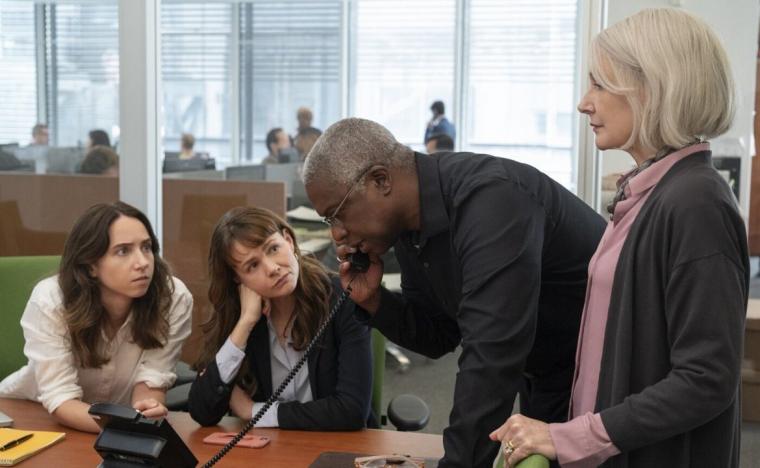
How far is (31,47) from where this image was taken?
4.36 meters

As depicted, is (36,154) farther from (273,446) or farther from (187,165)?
(273,446)

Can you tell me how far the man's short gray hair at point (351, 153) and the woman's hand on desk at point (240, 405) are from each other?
947mm

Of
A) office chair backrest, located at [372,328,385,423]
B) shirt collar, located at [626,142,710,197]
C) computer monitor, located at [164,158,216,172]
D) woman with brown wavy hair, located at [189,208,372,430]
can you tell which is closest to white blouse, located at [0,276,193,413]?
woman with brown wavy hair, located at [189,208,372,430]

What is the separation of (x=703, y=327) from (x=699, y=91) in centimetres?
37

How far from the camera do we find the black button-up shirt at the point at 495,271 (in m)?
1.65

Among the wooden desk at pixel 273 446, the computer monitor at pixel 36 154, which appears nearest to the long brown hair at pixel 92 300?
the wooden desk at pixel 273 446

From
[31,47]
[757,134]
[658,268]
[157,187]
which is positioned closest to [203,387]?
[658,268]

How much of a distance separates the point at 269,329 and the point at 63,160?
2.10 metres

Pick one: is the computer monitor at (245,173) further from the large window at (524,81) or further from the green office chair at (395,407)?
the green office chair at (395,407)

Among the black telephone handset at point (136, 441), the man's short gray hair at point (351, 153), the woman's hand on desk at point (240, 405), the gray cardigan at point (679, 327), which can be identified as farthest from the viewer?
the woman's hand on desk at point (240, 405)

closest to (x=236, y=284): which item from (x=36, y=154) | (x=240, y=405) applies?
(x=240, y=405)

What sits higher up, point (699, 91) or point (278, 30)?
point (278, 30)

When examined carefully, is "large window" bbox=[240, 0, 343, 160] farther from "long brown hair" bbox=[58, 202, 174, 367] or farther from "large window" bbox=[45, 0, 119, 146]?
"long brown hair" bbox=[58, 202, 174, 367]

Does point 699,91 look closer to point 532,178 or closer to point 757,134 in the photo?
point 532,178
